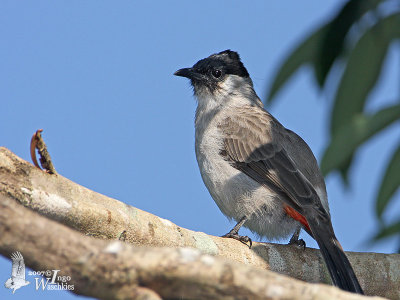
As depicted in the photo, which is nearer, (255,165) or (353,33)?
(353,33)

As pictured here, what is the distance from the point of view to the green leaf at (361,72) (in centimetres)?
237

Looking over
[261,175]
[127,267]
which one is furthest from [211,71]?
[127,267]

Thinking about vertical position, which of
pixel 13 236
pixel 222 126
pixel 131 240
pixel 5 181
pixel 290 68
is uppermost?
pixel 222 126

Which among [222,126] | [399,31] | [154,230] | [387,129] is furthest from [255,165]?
[387,129]

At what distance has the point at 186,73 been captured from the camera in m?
6.62

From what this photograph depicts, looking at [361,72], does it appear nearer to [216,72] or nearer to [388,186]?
[388,186]

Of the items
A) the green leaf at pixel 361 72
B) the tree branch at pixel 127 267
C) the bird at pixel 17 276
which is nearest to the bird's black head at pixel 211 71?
the green leaf at pixel 361 72

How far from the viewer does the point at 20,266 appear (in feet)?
7.59

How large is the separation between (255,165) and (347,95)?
298 cm

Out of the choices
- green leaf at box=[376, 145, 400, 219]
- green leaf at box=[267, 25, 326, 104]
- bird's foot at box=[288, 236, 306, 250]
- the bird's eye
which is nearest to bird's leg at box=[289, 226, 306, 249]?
bird's foot at box=[288, 236, 306, 250]

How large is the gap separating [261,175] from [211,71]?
1810 millimetres

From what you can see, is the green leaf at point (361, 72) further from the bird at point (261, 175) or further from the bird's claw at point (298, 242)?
the bird's claw at point (298, 242)

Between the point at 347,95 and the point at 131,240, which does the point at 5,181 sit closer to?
the point at 131,240

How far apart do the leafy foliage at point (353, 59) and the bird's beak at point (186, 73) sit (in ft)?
13.4
